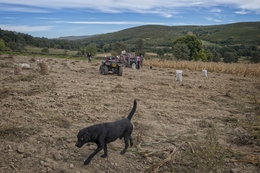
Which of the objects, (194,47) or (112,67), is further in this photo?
(194,47)

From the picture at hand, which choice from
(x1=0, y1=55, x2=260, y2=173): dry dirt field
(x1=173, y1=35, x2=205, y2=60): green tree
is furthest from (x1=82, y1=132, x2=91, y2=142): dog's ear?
(x1=173, y1=35, x2=205, y2=60): green tree

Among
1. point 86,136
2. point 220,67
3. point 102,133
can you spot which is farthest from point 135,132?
point 220,67

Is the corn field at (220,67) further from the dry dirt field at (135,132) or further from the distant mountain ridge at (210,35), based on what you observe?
the distant mountain ridge at (210,35)

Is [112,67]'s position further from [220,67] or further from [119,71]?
[220,67]

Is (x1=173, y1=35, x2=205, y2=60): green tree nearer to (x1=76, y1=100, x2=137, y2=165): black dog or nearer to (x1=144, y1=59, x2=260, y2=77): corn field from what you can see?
(x1=144, y1=59, x2=260, y2=77): corn field

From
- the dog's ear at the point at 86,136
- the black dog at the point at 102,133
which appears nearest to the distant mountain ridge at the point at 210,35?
the black dog at the point at 102,133

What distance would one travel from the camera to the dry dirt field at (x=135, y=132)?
321 cm

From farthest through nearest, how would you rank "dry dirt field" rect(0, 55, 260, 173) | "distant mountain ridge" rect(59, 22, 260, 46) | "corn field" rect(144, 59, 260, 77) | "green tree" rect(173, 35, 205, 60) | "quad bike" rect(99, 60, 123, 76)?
"distant mountain ridge" rect(59, 22, 260, 46)
"green tree" rect(173, 35, 205, 60)
"corn field" rect(144, 59, 260, 77)
"quad bike" rect(99, 60, 123, 76)
"dry dirt field" rect(0, 55, 260, 173)

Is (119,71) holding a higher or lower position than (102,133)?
higher

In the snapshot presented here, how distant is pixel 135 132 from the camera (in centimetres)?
436

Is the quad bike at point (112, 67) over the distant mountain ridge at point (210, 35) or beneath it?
beneath

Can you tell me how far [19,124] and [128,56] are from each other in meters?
15.0

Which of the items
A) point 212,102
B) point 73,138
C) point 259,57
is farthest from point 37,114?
point 259,57

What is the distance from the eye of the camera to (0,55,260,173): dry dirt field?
3.21 metres
